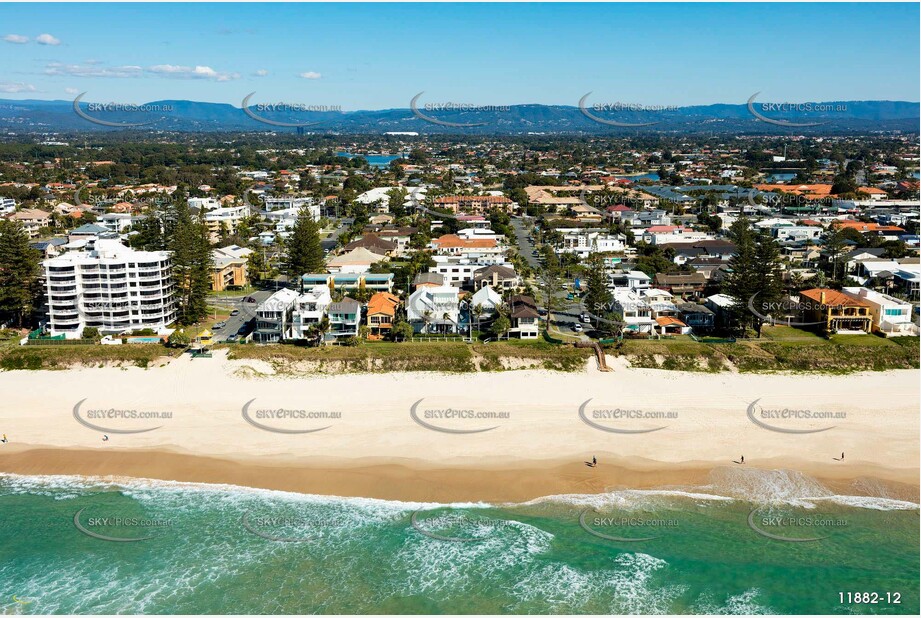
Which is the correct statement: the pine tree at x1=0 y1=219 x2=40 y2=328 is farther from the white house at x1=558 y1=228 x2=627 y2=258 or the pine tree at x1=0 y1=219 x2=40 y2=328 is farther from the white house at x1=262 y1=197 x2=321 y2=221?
the white house at x1=262 y1=197 x2=321 y2=221

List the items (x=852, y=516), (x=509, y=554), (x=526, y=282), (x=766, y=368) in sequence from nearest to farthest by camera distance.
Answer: (x=509, y=554), (x=852, y=516), (x=766, y=368), (x=526, y=282)

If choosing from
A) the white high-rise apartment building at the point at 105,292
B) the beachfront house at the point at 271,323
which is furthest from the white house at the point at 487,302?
the white high-rise apartment building at the point at 105,292

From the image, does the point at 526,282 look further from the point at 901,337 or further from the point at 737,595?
the point at 737,595

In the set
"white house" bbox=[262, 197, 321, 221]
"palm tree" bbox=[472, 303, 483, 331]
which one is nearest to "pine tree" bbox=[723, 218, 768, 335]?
"palm tree" bbox=[472, 303, 483, 331]

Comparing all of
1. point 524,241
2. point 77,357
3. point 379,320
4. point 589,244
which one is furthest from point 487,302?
point 524,241

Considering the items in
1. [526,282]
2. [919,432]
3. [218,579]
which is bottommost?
[218,579]

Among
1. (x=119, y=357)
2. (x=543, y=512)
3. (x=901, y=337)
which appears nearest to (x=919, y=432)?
(x=901, y=337)

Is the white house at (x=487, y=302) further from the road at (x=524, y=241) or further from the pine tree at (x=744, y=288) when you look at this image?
the road at (x=524, y=241)

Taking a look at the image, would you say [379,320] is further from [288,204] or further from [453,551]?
[288,204]
